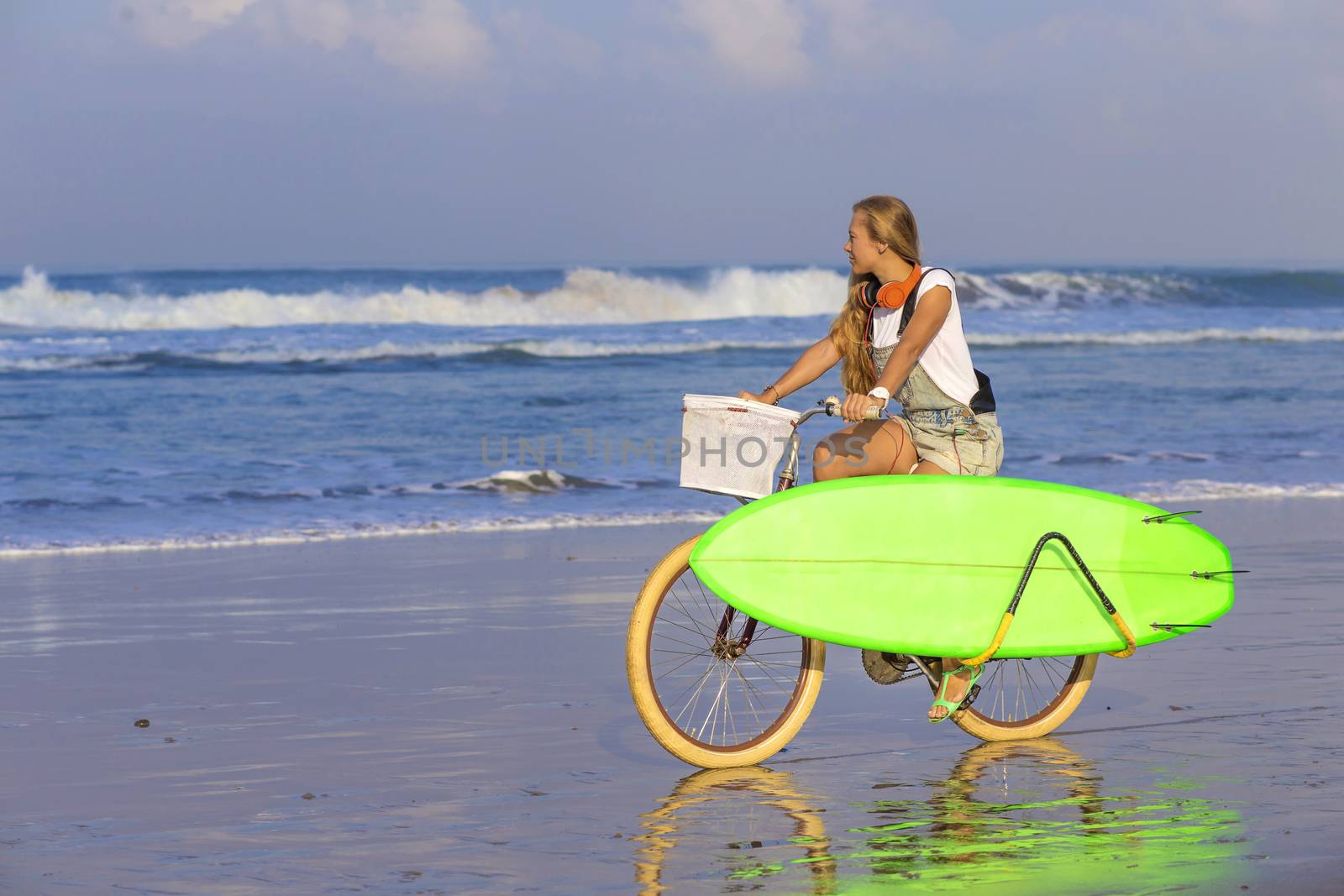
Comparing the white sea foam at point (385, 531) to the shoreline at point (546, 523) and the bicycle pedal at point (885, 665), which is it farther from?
the bicycle pedal at point (885, 665)

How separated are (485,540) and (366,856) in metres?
6.73

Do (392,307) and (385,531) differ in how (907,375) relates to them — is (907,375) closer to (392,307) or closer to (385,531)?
(385,531)

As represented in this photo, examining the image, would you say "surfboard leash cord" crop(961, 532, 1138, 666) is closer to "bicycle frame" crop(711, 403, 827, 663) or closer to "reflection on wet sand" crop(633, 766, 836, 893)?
"bicycle frame" crop(711, 403, 827, 663)

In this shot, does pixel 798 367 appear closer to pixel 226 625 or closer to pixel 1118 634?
pixel 1118 634

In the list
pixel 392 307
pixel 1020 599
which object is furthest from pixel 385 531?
pixel 392 307

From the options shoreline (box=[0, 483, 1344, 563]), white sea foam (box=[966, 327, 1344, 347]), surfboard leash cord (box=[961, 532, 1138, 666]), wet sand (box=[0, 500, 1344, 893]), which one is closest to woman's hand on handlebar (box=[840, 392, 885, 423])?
surfboard leash cord (box=[961, 532, 1138, 666])

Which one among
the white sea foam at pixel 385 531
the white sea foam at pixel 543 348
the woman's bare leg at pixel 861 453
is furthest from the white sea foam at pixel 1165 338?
the woman's bare leg at pixel 861 453

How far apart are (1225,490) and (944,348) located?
8.75 metres

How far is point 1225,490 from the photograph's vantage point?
41.9ft

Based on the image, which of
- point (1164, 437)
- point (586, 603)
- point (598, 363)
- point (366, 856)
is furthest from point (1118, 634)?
point (598, 363)

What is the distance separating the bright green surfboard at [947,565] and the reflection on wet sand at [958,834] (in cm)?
46

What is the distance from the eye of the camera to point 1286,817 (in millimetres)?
3977

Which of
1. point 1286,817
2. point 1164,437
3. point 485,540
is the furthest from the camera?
point 1164,437

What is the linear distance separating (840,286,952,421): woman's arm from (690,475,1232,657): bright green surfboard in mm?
335
